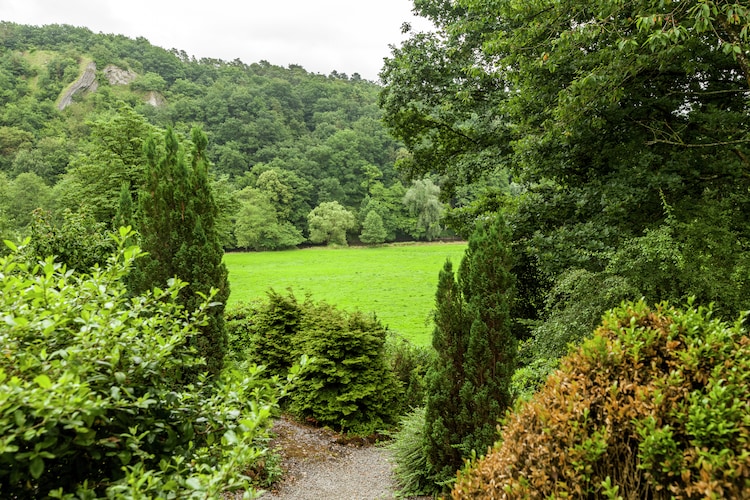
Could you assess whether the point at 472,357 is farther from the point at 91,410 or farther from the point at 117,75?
the point at 117,75

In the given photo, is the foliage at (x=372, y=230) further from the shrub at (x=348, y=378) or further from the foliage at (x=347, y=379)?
the shrub at (x=348, y=378)

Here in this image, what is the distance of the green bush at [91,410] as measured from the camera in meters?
1.38

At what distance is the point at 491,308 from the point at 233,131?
6686cm

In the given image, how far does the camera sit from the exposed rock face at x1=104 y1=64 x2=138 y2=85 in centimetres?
8250

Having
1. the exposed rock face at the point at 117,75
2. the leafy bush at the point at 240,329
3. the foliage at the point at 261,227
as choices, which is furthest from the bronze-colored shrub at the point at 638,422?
the exposed rock face at the point at 117,75

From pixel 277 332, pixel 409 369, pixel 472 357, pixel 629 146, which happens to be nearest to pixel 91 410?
pixel 472 357

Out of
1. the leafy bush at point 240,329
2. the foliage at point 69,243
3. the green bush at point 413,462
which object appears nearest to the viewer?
the green bush at point 413,462

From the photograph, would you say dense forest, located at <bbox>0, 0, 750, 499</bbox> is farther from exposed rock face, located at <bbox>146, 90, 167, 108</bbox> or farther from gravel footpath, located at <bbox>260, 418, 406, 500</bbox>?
exposed rock face, located at <bbox>146, 90, 167, 108</bbox>

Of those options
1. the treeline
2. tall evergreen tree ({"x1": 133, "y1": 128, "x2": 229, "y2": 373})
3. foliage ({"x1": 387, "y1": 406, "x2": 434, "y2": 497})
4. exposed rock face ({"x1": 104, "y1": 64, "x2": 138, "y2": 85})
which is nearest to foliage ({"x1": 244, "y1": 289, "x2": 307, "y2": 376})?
tall evergreen tree ({"x1": 133, "y1": 128, "x2": 229, "y2": 373})

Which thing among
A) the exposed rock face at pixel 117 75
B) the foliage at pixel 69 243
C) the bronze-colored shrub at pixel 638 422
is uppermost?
the exposed rock face at pixel 117 75

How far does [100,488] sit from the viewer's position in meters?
1.72

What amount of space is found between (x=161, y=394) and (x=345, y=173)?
63.9m

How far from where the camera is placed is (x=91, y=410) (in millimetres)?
1410

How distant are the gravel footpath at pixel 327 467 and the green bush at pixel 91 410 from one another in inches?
179
